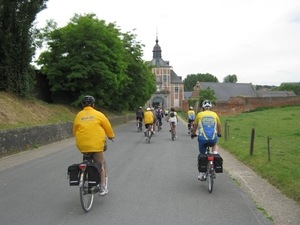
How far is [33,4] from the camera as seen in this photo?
21.8 metres

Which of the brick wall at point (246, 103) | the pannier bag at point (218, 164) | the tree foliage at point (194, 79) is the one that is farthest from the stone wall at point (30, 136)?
the tree foliage at point (194, 79)

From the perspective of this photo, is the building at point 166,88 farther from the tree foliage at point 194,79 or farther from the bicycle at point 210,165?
the bicycle at point 210,165

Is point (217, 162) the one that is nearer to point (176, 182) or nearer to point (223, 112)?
point (176, 182)

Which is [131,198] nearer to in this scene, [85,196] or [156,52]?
[85,196]

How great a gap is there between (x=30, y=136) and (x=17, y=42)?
8382mm

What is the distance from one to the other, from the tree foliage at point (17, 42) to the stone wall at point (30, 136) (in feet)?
13.7

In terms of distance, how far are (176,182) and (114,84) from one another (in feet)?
76.4

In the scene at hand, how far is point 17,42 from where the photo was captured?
23078 millimetres

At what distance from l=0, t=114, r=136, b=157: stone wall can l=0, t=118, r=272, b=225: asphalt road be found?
259 cm

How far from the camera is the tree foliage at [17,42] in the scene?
71.4 ft

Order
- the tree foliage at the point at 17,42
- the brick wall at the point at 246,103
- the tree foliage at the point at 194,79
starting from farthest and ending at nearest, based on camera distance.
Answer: the tree foliage at the point at 194,79 → the brick wall at the point at 246,103 → the tree foliage at the point at 17,42

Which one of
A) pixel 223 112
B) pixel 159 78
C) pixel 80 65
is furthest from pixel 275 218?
pixel 159 78

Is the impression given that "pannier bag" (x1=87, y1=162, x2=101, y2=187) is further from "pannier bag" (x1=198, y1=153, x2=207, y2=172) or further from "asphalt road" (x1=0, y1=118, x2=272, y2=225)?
"pannier bag" (x1=198, y1=153, x2=207, y2=172)

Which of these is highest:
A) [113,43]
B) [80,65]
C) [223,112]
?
[113,43]
